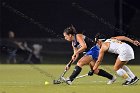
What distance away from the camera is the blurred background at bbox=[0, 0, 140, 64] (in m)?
35.0

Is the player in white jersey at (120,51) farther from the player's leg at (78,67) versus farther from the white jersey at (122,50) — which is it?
the player's leg at (78,67)

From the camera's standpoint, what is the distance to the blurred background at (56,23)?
3503 cm

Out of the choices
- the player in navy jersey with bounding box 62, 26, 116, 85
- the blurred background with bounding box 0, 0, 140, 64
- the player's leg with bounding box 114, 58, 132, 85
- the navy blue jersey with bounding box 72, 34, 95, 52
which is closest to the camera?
the player's leg with bounding box 114, 58, 132, 85

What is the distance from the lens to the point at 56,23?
38875mm

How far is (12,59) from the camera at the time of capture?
33531 millimetres

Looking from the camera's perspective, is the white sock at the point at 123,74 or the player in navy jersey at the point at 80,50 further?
the player in navy jersey at the point at 80,50

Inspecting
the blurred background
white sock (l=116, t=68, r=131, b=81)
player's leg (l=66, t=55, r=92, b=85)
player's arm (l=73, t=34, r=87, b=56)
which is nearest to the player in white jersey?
white sock (l=116, t=68, r=131, b=81)

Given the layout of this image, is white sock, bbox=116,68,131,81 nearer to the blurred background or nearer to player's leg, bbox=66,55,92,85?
player's leg, bbox=66,55,92,85

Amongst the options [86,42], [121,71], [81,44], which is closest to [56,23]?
[86,42]

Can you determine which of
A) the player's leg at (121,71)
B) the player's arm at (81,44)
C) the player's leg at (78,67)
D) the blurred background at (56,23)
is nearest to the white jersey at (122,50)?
the player's leg at (121,71)

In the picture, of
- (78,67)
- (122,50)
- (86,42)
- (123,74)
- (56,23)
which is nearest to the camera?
(122,50)

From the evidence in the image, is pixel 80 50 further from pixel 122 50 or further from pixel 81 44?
pixel 122 50

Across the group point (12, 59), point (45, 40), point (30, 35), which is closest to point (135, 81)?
point (12, 59)

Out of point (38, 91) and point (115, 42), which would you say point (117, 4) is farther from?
point (38, 91)
